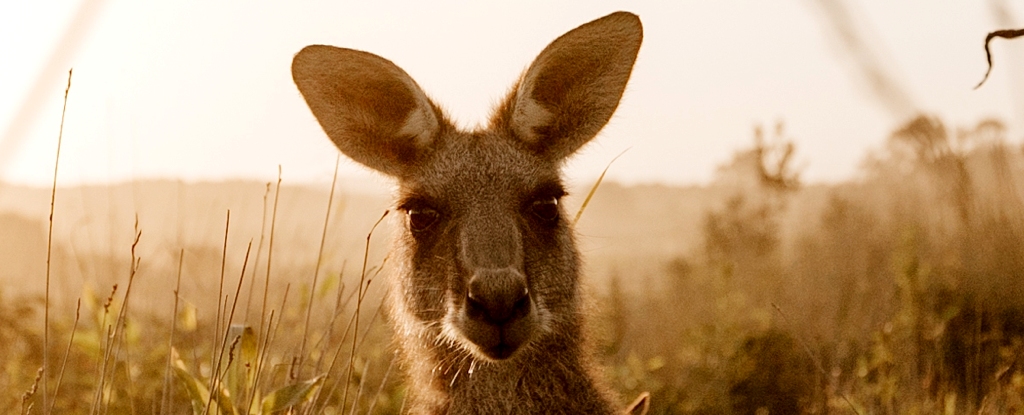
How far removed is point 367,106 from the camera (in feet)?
13.7

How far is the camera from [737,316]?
762 centimetres

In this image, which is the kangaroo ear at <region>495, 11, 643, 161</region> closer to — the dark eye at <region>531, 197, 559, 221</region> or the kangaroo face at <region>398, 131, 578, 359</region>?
the kangaroo face at <region>398, 131, 578, 359</region>

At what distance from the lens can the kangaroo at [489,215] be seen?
136 inches

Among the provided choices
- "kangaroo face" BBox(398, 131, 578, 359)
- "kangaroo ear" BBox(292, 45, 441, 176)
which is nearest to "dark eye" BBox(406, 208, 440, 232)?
"kangaroo face" BBox(398, 131, 578, 359)

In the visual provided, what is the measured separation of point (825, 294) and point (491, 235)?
21.0 ft

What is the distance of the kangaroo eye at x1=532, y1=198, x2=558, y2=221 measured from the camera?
153 inches

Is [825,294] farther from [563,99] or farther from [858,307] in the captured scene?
[563,99]

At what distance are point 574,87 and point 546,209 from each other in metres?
0.62

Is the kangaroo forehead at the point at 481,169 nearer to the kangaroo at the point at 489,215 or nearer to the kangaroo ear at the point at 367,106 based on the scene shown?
the kangaroo at the point at 489,215

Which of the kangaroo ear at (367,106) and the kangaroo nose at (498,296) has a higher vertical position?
the kangaroo ear at (367,106)

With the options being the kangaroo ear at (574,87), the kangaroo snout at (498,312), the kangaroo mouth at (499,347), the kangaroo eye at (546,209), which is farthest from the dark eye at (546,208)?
the kangaroo mouth at (499,347)

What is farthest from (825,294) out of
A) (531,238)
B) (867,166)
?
(531,238)

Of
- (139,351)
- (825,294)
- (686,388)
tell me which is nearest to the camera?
(139,351)

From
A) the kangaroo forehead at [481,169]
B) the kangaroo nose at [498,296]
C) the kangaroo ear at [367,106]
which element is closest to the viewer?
the kangaroo nose at [498,296]
